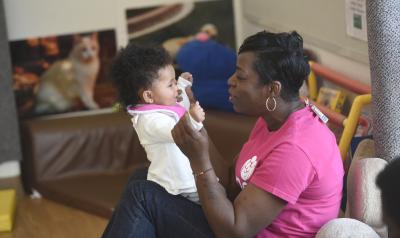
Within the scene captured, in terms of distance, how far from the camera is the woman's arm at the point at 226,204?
1.60m

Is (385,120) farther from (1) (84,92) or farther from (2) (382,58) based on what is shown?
(1) (84,92)

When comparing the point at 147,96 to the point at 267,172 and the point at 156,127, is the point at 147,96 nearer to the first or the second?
the point at 156,127

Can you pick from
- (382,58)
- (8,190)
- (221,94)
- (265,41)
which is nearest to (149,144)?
(265,41)

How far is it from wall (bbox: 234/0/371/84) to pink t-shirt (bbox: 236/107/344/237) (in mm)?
938

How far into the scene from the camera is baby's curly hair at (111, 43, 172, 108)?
2.10 meters

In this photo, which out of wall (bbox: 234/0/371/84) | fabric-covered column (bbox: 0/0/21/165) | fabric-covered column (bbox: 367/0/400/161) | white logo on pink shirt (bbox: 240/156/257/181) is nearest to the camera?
white logo on pink shirt (bbox: 240/156/257/181)

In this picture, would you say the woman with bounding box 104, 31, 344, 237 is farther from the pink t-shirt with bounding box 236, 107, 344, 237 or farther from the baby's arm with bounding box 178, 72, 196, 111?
the baby's arm with bounding box 178, 72, 196, 111

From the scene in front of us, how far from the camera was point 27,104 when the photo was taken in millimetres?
3566

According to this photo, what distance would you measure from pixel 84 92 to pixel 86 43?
26 centimetres

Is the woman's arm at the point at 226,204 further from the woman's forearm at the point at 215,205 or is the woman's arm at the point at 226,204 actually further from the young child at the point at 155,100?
the young child at the point at 155,100

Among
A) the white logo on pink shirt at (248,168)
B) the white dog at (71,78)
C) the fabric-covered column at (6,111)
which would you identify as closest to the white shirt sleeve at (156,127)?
the white logo on pink shirt at (248,168)

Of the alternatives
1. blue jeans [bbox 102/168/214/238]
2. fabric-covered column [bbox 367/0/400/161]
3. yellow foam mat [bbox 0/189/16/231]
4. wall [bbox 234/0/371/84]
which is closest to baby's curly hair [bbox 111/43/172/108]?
blue jeans [bbox 102/168/214/238]

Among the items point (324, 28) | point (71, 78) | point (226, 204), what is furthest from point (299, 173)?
point (71, 78)

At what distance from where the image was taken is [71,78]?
3.61m
